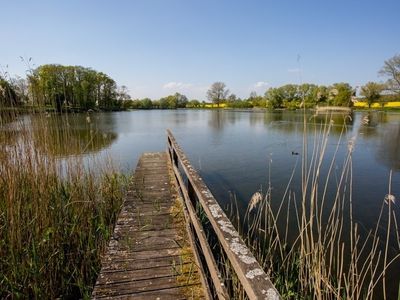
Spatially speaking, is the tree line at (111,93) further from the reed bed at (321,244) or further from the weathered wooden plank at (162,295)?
the weathered wooden plank at (162,295)

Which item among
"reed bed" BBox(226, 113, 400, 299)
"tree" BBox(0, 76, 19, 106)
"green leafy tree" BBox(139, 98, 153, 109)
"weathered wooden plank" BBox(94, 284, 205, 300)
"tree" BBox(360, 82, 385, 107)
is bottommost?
"reed bed" BBox(226, 113, 400, 299)

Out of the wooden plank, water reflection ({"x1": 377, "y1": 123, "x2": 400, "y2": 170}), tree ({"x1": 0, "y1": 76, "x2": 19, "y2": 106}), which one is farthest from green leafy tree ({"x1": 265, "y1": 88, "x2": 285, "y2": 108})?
tree ({"x1": 0, "y1": 76, "x2": 19, "y2": 106})

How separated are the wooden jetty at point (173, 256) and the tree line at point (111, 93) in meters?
1.36

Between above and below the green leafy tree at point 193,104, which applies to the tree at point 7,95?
below

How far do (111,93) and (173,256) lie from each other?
3336cm

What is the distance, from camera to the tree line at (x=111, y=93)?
273 centimetres

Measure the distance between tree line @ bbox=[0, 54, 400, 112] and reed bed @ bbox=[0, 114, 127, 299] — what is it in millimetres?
426

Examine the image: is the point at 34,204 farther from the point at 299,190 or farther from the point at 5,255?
the point at 299,190

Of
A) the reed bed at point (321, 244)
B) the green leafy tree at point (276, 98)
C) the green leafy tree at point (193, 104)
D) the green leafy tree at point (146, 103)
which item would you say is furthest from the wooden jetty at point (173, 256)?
the green leafy tree at point (193, 104)

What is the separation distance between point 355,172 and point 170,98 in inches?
3980

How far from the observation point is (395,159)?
36.6 ft

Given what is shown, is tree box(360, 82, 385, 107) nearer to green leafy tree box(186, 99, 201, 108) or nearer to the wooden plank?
the wooden plank

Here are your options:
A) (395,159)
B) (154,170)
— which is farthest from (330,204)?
(395,159)

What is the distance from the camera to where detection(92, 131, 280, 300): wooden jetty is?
47.7 inches
